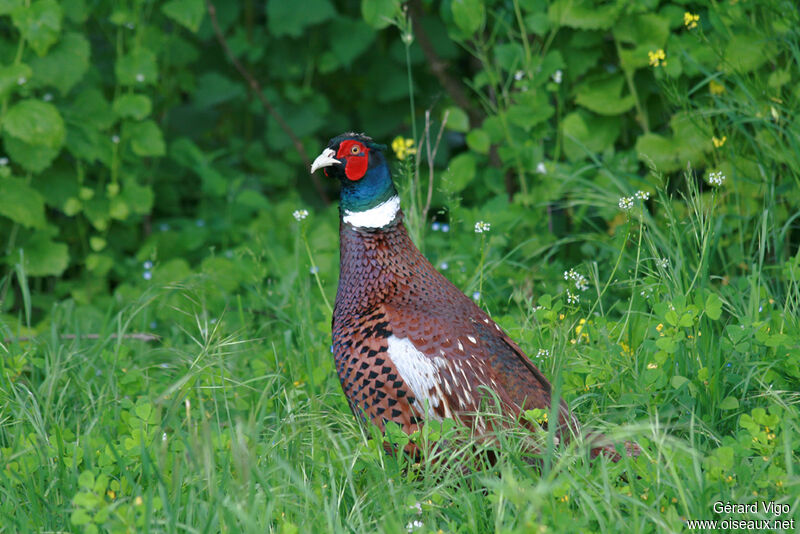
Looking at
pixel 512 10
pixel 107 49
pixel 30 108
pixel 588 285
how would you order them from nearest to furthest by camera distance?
1. pixel 588 285
2. pixel 30 108
3. pixel 512 10
4. pixel 107 49

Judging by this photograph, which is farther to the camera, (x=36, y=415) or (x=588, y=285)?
(x=588, y=285)

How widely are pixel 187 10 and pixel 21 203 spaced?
48.4 inches

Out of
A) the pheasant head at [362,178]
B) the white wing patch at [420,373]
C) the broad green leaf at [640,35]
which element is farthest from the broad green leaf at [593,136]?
the white wing patch at [420,373]

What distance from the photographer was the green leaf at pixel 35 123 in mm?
4082

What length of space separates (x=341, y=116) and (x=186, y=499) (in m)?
3.76

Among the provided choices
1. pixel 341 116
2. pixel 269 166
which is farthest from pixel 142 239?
pixel 341 116

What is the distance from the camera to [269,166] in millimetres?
5602

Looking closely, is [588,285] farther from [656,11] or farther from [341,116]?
[341,116]

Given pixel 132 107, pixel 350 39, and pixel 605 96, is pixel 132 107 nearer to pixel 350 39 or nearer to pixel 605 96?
pixel 350 39

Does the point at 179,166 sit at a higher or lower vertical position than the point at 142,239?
higher

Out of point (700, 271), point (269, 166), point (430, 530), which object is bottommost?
point (430, 530)

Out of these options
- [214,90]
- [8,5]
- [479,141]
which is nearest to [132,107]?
[8,5]

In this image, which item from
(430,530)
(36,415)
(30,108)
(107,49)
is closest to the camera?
(430,530)

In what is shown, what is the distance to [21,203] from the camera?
4.26m
